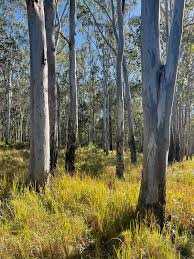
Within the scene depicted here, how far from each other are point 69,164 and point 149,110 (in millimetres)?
5400

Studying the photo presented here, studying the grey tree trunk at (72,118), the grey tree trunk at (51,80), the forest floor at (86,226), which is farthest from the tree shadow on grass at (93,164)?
the forest floor at (86,226)

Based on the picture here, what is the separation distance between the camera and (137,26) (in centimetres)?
1908

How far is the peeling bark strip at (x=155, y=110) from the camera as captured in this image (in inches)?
154

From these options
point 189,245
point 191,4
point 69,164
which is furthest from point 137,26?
point 189,245

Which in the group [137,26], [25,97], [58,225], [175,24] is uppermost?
[137,26]

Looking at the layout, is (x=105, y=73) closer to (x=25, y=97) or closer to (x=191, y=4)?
(x=191, y=4)

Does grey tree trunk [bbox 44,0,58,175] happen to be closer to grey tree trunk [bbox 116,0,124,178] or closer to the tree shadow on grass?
the tree shadow on grass

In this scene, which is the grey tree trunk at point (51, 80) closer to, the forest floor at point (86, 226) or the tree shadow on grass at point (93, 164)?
the tree shadow on grass at point (93, 164)

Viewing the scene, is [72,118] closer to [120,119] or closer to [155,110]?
[120,119]

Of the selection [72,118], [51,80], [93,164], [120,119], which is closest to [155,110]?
[51,80]

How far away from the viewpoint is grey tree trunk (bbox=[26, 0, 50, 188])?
469 centimetres

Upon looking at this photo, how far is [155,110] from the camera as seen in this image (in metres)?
3.93

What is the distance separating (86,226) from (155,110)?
1.73 metres

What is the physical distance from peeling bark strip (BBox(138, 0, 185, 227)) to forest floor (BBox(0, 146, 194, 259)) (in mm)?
349
